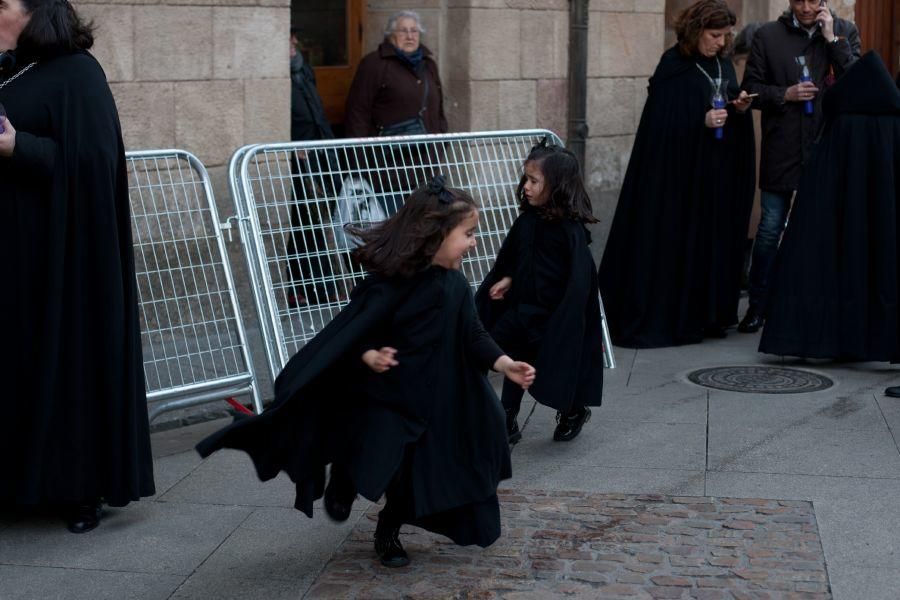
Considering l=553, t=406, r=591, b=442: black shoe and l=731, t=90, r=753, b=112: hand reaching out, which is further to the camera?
l=731, t=90, r=753, b=112: hand reaching out

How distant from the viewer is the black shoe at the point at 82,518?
524cm

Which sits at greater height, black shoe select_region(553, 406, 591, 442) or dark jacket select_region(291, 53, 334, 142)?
dark jacket select_region(291, 53, 334, 142)

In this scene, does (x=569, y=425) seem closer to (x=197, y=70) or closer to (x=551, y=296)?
(x=551, y=296)

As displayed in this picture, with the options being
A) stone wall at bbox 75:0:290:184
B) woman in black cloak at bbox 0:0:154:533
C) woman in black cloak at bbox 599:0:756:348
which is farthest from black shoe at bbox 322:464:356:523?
woman in black cloak at bbox 599:0:756:348

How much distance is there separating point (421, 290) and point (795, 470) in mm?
1994

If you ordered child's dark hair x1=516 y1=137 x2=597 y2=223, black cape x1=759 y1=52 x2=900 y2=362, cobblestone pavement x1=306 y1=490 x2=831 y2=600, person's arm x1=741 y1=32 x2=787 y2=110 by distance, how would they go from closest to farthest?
cobblestone pavement x1=306 y1=490 x2=831 y2=600 < child's dark hair x1=516 y1=137 x2=597 y2=223 < black cape x1=759 y1=52 x2=900 y2=362 < person's arm x1=741 y1=32 x2=787 y2=110

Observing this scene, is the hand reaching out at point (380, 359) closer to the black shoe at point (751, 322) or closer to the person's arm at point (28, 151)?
the person's arm at point (28, 151)

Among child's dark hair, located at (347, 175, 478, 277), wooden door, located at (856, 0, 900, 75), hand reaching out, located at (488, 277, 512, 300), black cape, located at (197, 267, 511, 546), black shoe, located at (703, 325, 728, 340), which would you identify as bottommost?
black shoe, located at (703, 325, 728, 340)

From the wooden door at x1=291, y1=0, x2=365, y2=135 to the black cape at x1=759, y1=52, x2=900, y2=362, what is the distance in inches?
126

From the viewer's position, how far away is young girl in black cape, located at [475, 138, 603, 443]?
20.0 feet

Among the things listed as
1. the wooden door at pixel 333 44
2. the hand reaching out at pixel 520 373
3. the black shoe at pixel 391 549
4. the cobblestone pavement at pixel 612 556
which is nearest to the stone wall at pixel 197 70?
the wooden door at pixel 333 44

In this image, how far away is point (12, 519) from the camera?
5398 millimetres

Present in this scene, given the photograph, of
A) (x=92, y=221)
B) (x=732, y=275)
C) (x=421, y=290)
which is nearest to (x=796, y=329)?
(x=732, y=275)

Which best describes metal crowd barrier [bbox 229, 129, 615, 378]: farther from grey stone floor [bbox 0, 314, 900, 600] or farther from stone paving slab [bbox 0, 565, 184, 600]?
stone paving slab [bbox 0, 565, 184, 600]
